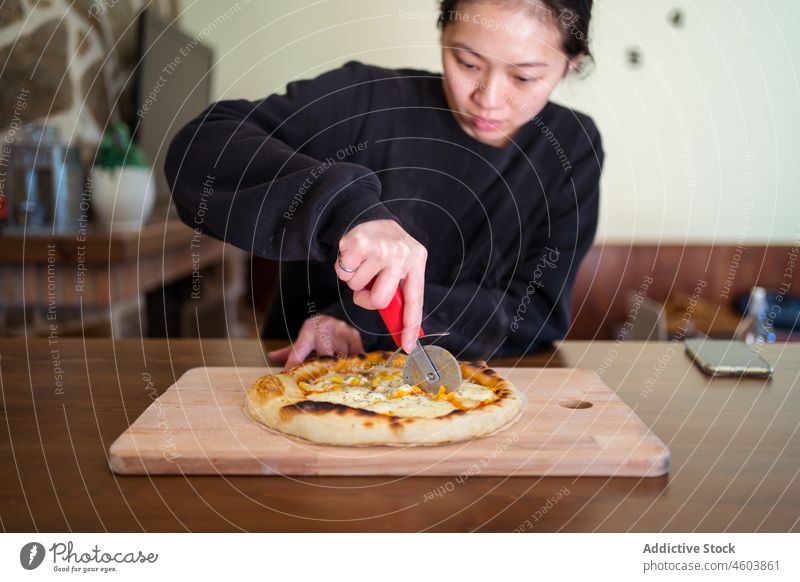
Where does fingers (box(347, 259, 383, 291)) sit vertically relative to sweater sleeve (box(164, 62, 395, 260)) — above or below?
below

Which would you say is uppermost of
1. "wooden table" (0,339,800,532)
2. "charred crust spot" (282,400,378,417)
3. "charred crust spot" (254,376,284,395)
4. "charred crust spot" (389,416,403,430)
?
"charred crust spot" (282,400,378,417)

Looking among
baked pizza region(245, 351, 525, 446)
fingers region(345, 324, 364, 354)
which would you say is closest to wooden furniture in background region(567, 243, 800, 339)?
fingers region(345, 324, 364, 354)

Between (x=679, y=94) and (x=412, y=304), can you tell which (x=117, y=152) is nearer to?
(x=412, y=304)

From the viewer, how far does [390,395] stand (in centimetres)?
80

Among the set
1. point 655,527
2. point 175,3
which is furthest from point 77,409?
point 175,3

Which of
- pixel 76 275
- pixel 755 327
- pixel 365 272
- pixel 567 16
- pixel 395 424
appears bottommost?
pixel 755 327

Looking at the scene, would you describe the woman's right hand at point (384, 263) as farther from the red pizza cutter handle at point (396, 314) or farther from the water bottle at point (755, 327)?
the water bottle at point (755, 327)

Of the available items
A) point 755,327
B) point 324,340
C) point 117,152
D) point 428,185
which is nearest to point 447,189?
point 428,185

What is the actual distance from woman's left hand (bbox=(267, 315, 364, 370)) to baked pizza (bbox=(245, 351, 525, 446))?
11cm

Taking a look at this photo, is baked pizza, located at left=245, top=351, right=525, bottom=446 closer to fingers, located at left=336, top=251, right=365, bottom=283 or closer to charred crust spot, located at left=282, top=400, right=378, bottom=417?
charred crust spot, located at left=282, top=400, right=378, bottom=417

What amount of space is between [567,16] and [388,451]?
69cm

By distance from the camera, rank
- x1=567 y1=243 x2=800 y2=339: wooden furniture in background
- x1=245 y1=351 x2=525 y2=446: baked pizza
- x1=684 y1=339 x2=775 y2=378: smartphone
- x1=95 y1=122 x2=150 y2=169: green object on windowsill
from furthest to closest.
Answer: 1. x1=567 y1=243 x2=800 y2=339: wooden furniture in background
2. x1=95 y1=122 x2=150 y2=169: green object on windowsill
3. x1=684 y1=339 x2=775 y2=378: smartphone
4. x1=245 y1=351 x2=525 y2=446: baked pizza

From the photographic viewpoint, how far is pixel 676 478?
24.8 inches

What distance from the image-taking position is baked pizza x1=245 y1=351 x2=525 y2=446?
674mm
